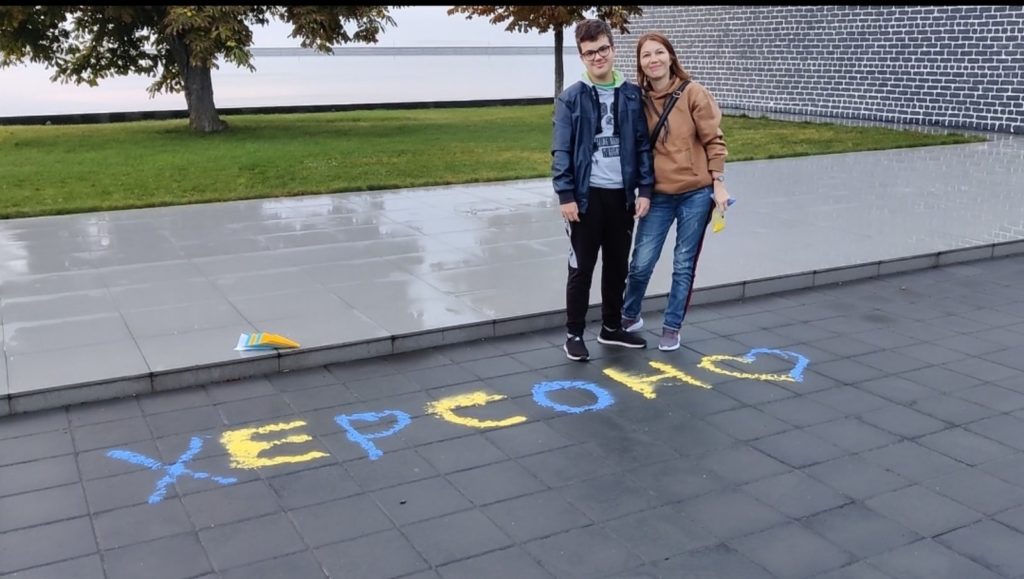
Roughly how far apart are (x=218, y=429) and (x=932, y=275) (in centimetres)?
532

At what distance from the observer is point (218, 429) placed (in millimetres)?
4098

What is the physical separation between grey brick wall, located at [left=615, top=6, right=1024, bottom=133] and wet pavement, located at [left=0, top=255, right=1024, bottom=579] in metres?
9.39

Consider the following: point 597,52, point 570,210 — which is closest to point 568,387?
point 570,210

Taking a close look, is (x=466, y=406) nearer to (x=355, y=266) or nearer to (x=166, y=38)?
(x=355, y=266)

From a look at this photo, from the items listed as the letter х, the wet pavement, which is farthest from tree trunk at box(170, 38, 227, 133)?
the letter х

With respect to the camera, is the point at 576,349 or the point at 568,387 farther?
the point at 576,349

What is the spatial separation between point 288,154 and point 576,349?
10211 millimetres

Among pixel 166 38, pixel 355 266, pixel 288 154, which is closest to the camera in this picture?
pixel 355 266

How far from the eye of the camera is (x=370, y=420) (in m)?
4.19

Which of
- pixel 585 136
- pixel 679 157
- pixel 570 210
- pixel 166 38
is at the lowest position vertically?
pixel 570 210

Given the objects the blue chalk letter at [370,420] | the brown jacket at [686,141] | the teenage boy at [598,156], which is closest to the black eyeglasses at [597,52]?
the teenage boy at [598,156]

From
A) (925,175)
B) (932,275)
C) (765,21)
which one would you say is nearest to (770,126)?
(765,21)

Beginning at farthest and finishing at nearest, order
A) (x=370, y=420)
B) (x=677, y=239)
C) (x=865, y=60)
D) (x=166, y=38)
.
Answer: (x=166, y=38)
(x=865, y=60)
(x=677, y=239)
(x=370, y=420)

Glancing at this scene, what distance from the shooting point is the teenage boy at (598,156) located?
459cm
